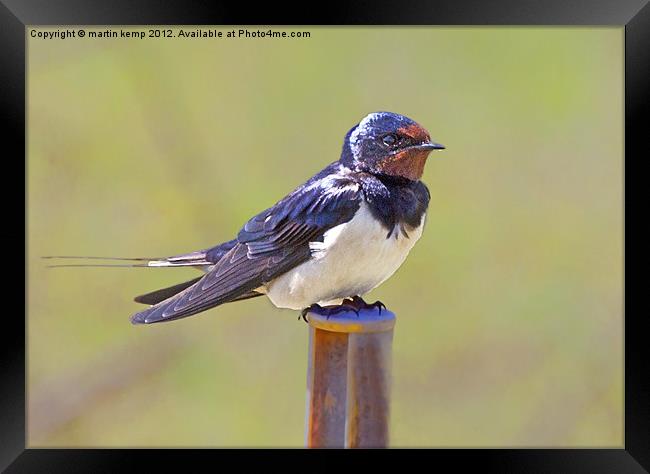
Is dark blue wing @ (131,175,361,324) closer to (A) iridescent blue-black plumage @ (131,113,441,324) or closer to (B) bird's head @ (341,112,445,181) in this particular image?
(A) iridescent blue-black plumage @ (131,113,441,324)

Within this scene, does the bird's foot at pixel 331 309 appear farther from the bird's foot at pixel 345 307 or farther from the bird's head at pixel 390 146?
the bird's head at pixel 390 146

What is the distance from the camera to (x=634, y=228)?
383 cm

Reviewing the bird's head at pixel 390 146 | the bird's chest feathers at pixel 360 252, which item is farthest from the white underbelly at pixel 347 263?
the bird's head at pixel 390 146

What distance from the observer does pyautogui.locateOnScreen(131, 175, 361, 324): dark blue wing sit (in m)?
3.67

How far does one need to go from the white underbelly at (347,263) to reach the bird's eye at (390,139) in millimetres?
248

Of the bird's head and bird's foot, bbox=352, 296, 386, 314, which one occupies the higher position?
the bird's head

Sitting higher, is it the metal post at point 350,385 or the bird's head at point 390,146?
the bird's head at point 390,146

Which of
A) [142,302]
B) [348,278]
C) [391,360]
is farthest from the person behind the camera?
[142,302]

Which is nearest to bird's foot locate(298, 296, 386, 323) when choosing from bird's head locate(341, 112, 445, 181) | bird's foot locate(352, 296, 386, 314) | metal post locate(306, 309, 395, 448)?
bird's foot locate(352, 296, 386, 314)

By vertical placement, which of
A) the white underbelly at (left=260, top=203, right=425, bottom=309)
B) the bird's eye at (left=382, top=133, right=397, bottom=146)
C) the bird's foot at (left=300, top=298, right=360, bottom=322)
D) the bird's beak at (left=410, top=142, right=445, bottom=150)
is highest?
the bird's eye at (left=382, top=133, right=397, bottom=146)

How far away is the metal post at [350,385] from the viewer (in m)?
3.41
